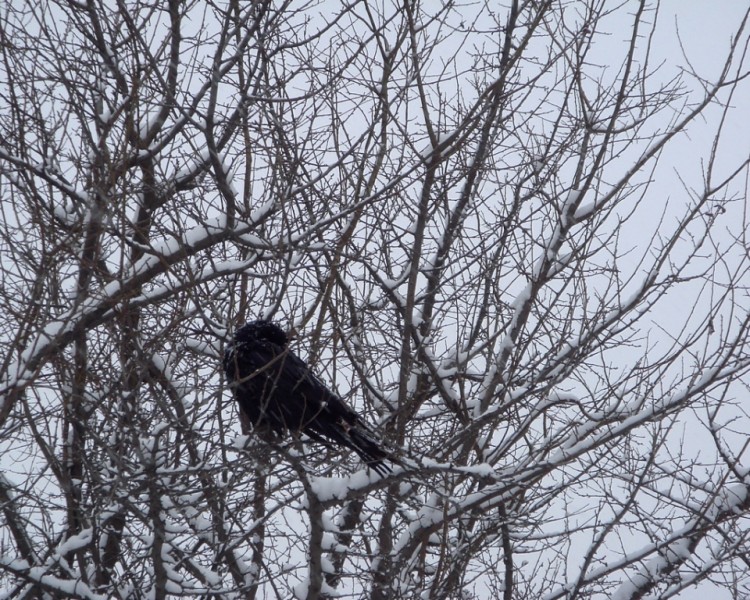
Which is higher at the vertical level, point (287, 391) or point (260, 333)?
point (260, 333)

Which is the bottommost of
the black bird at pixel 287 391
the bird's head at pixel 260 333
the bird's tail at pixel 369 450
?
the bird's tail at pixel 369 450

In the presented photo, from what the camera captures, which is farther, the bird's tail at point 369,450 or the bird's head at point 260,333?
the bird's head at point 260,333

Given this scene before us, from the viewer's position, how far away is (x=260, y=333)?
4.73 meters

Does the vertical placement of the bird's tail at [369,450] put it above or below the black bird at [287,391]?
below

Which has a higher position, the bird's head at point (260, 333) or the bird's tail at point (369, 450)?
the bird's head at point (260, 333)

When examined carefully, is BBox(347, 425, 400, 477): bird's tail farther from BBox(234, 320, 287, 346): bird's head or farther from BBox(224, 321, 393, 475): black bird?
BBox(234, 320, 287, 346): bird's head

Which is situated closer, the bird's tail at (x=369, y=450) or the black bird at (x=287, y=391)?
the bird's tail at (x=369, y=450)

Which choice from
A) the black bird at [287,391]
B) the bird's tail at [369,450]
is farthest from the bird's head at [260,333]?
the bird's tail at [369,450]

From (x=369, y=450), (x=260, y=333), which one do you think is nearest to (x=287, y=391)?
(x=260, y=333)

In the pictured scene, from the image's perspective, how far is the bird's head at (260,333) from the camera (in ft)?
15.3

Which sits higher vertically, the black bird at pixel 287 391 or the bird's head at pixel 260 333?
the bird's head at pixel 260 333

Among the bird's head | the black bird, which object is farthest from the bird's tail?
the bird's head

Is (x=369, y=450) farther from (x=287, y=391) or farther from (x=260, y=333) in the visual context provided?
(x=260, y=333)

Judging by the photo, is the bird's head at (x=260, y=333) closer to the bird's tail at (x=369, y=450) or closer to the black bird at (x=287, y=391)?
the black bird at (x=287, y=391)
